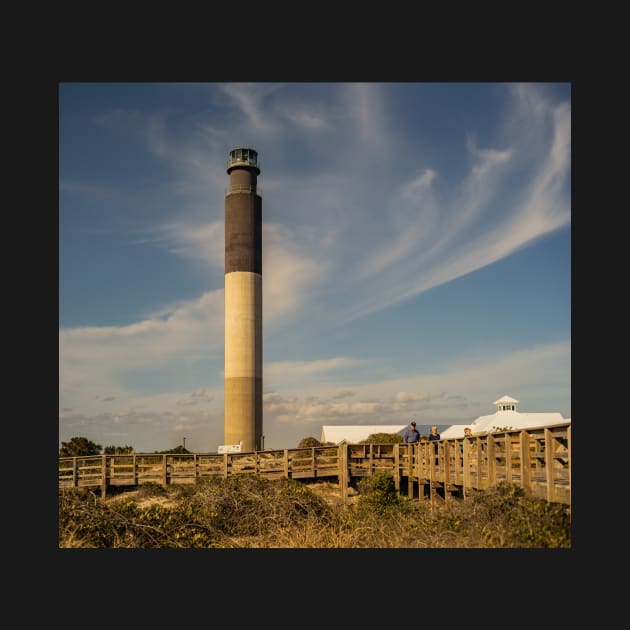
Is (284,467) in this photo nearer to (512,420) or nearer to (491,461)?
(491,461)

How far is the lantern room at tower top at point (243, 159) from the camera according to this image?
43.4m

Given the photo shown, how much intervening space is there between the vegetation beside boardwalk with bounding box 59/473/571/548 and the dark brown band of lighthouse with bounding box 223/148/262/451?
18747 mm

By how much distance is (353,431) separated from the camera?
54.6 metres

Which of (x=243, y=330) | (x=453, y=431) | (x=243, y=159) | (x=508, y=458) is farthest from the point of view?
(x=453, y=431)

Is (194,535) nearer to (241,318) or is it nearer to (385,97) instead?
(385,97)

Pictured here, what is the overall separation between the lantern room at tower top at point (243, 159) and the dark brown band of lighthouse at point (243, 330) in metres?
3.39

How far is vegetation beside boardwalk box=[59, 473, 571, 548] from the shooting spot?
12156 mm

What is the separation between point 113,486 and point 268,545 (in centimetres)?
1349

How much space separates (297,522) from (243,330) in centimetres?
2337

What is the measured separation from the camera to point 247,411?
40094 millimetres

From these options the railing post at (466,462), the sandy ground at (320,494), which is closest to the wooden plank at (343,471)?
the sandy ground at (320,494)

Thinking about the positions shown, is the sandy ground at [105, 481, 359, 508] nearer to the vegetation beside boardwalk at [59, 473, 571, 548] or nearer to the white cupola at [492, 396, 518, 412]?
the vegetation beside boardwalk at [59, 473, 571, 548]

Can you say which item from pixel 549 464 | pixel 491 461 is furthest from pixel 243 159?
→ pixel 549 464

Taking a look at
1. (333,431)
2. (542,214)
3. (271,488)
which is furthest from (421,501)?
(333,431)
